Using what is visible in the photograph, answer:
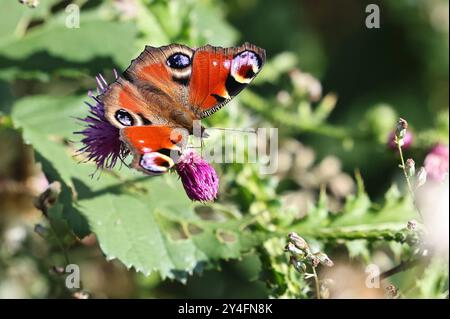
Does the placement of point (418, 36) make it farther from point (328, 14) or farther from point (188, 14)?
point (188, 14)

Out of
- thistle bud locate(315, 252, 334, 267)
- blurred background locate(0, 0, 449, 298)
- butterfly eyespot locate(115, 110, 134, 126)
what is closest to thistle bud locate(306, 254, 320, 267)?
thistle bud locate(315, 252, 334, 267)

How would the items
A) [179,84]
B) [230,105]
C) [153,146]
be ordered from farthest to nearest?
[230,105] → [179,84] → [153,146]

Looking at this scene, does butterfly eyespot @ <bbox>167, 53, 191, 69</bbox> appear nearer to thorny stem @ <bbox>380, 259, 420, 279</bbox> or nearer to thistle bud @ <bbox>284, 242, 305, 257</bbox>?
thistle bud @ <bbox>284, 242, 305, 257</bbox>

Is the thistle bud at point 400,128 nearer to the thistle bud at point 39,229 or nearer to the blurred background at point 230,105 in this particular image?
the blurred background at point 230,105

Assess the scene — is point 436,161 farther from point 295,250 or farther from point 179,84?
point 179,84

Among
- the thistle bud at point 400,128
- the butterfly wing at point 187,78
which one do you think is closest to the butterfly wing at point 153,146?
the butterfly wing at point 187,78

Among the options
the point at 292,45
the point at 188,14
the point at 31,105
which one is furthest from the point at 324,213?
the point at 292,45

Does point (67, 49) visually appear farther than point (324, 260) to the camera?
Yes

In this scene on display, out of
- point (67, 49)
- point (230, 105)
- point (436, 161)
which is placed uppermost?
point (67, 49)

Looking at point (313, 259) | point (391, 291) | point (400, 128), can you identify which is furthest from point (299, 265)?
point (400, 128)

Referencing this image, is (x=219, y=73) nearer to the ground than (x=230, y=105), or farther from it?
nearer to the ground
